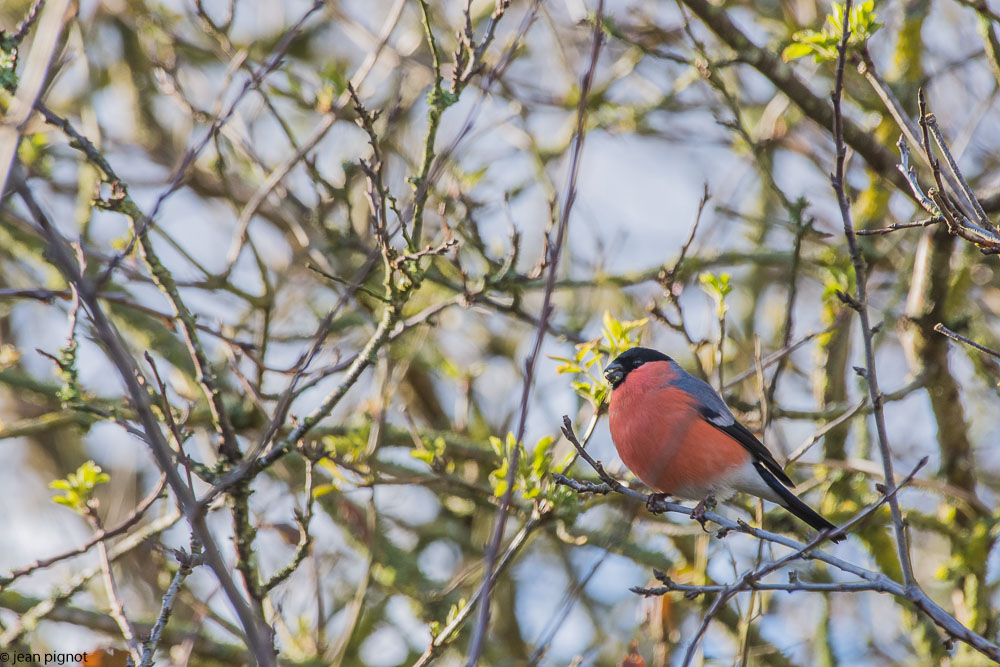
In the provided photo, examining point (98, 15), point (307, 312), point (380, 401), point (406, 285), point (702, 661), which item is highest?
point (98, 15)

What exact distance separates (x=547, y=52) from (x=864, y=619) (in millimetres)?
4479

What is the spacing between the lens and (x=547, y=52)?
20.5ft

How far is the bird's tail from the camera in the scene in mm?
3359

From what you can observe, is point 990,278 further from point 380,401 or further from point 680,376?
point 380,401

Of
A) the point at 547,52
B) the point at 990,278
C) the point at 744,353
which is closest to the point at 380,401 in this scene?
the point at 744,353

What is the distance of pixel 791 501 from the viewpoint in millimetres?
3387

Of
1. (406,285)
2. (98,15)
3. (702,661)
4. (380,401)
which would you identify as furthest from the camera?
(98,15)

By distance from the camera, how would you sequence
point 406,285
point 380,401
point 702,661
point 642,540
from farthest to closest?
point 642,540, point 380,401, point 702,661, point 406,285

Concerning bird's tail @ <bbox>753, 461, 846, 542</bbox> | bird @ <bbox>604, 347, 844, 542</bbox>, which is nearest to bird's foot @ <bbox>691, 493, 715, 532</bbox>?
bird @ <bbox>604, 347, 844, 542</bbox>

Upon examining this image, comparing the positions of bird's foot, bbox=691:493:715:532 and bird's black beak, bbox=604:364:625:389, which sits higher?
bird's black beak, bbox=604:364:625:389

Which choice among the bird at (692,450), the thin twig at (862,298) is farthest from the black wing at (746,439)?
the thin twig at (862,298)

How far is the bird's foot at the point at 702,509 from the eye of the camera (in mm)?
3037

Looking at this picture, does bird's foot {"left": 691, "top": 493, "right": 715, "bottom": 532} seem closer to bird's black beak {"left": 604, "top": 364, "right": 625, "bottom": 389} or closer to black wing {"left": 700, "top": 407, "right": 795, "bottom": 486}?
black wing {"left": 700, "top": 407, "right": 795, "bottom": 486}

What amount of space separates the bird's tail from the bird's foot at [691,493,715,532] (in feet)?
0.73
